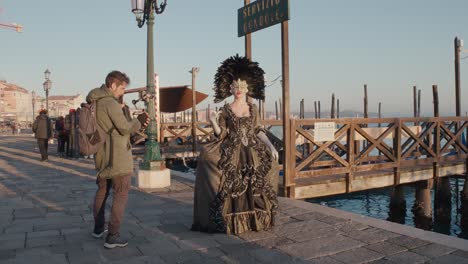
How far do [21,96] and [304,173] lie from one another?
119 meters

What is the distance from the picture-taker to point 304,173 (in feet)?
22.7

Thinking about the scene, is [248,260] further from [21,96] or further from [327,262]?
[21,96]

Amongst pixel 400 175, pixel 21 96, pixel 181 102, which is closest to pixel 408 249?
pixel 400 175

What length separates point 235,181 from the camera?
371 cm

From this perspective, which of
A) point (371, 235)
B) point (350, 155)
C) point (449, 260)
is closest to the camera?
point (449, 260)

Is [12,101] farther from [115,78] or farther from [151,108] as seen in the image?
[115,78]

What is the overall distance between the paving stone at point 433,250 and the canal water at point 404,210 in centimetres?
703

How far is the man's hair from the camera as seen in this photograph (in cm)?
339

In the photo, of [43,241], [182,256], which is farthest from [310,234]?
[43,241]

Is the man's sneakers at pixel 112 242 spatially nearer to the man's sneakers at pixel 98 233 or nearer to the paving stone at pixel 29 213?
the man's sneakers at pixel 98 233

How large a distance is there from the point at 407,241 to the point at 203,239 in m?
1.84

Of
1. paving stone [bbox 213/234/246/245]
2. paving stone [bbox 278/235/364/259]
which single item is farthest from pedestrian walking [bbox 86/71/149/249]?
paving stone [bbox 278/235/364/259]

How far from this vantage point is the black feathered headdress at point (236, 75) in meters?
4.04

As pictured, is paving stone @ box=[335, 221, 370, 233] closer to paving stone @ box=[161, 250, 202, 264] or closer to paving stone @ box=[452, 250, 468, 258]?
paving stone @ box=[452, 250, 468, 258]
